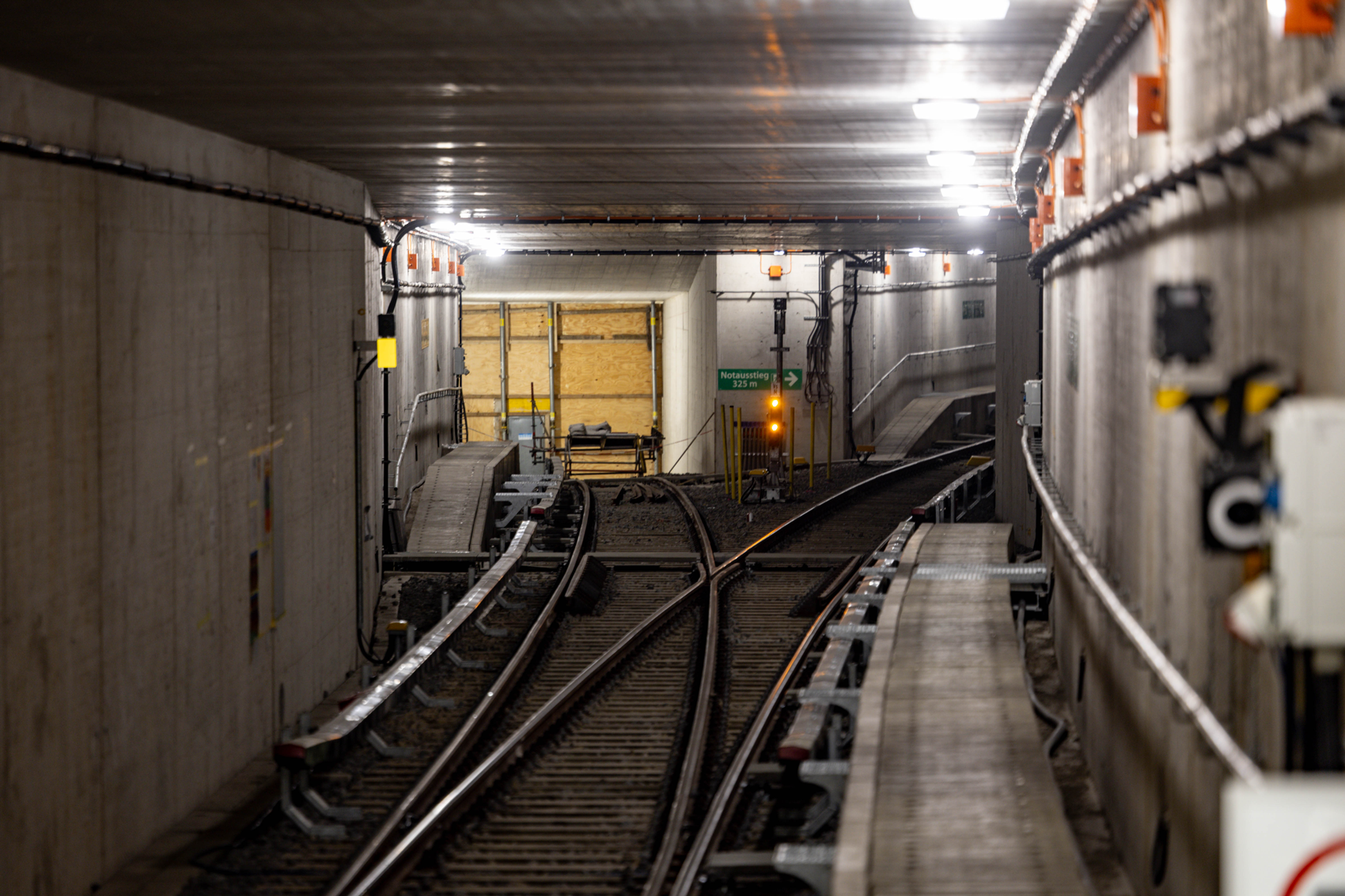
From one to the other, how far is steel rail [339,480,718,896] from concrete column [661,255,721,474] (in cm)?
1212

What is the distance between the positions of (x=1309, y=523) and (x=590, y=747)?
8206 millimetres

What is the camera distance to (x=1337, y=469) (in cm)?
272

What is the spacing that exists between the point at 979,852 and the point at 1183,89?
10.4 ft

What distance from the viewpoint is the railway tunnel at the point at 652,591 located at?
13.6 ft

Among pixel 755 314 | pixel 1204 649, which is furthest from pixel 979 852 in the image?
pixel 755 314

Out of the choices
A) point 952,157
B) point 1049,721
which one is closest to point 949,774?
point 1049,721

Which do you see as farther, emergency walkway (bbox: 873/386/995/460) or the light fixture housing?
emergency walkway (bbox: 873/386/995/460)

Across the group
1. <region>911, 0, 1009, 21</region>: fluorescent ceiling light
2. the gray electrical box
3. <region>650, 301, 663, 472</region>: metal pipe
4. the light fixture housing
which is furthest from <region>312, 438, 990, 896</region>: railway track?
<region>650, 301, 663, 472</region>: metal pipe

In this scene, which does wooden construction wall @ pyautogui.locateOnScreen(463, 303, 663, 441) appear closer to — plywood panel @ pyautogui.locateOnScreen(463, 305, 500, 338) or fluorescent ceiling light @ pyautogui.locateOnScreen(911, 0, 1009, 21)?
plywood panel @ pyautogui.locateOnScreen(463, 305, 500, 338)

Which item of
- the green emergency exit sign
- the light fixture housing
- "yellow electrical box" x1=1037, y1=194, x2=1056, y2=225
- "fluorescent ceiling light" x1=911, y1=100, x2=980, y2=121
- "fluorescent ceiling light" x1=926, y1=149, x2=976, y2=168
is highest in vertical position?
the light fixture housing

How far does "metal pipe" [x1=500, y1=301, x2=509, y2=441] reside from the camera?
113ft

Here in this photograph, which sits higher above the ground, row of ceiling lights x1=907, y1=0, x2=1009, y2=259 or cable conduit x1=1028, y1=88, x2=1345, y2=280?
row of ceiling lights x1=907, y1=0, x2=1009, y2=259

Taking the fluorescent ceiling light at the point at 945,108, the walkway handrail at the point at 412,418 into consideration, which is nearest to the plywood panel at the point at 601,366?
the walkway handrail at the point at 412,418

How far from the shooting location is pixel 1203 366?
183 inches
